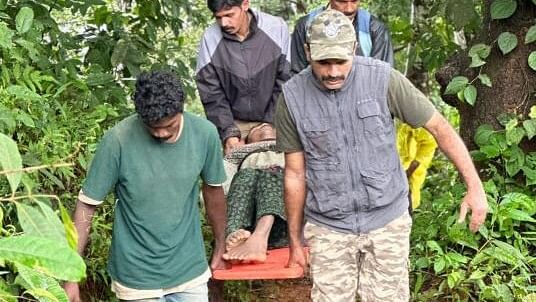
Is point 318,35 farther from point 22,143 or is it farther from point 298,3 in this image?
point 298,3

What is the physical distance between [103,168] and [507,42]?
2551mm

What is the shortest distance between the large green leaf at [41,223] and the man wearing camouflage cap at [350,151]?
1.79 meters

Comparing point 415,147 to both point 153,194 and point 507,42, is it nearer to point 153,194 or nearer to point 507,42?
point 507,42

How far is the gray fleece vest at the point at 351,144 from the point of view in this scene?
11.0ft

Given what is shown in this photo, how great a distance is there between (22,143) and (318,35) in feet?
5.42

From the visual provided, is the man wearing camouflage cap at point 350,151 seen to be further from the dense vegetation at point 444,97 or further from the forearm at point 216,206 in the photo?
the dense vegetation at point 444,97

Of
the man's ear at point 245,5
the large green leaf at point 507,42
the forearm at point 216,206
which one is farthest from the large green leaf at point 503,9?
the forearm at point 216,206

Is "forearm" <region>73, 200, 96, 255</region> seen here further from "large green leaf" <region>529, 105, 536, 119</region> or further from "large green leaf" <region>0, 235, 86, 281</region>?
"large green leaf" <region>529, 105, 536, 119</region>

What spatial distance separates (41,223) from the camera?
5.34 feet

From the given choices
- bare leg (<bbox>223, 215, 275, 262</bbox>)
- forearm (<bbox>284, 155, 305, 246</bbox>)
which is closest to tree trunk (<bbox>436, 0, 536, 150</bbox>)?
bare leg (<bbox>223, 215, 275, 262</bbox>)

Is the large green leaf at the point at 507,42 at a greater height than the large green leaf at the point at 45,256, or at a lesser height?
lesser

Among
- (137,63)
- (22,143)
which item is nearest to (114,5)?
(137,63)

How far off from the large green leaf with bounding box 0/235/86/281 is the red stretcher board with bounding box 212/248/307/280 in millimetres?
2250

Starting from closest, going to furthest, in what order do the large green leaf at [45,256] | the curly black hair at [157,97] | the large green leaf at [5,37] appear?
1. the large green leaf at [45,256]
2. the curly black hair at [157,97]
3. the large green leaf at [5,37]
